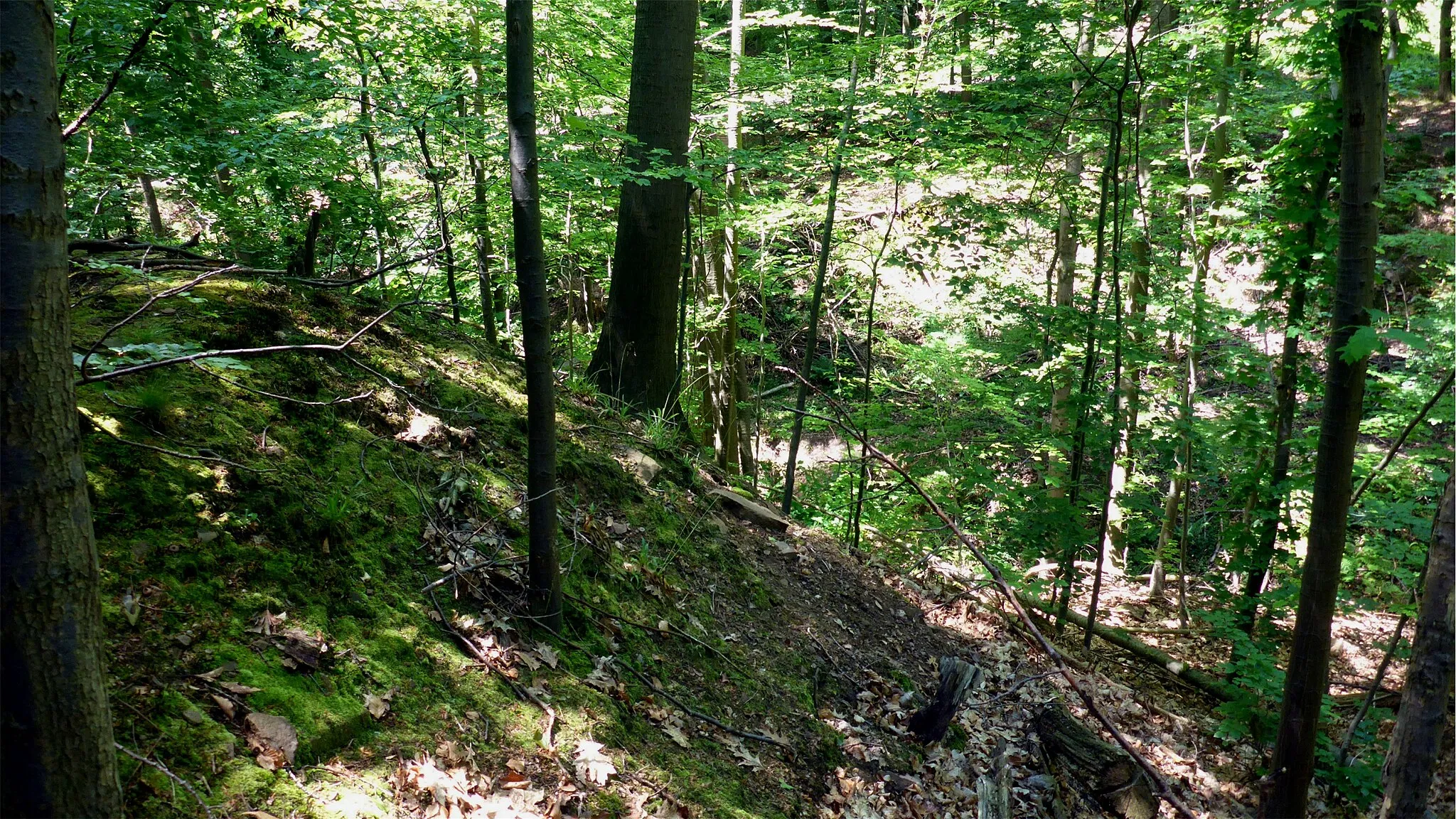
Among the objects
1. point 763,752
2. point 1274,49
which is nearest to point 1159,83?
point 1274,49

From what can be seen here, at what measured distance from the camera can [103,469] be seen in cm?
256

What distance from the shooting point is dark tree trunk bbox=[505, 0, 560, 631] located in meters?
2.84

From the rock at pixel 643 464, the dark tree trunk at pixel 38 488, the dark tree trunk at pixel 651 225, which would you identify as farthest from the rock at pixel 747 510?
the dark tree trunk at pixel 38 488

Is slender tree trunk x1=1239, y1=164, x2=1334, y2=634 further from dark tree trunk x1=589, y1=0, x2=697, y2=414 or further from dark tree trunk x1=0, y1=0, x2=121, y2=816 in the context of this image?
dark tree trunk x1=0, y1=0, x2=121, y2=816

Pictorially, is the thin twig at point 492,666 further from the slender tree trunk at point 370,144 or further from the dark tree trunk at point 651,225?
the dark tree trunk at point 651,225

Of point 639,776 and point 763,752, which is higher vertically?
point 639,776

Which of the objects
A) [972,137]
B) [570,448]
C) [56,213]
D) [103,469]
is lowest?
[570,448]

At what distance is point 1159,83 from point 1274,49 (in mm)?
1440

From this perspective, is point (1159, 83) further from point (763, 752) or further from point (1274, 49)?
point (763, 752)

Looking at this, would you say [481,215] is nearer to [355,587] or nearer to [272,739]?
[355,587]

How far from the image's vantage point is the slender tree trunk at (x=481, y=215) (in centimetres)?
605

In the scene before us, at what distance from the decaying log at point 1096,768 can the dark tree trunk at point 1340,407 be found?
75 cm

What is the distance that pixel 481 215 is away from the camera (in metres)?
6.96

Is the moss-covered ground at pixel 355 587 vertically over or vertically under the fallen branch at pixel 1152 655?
over
